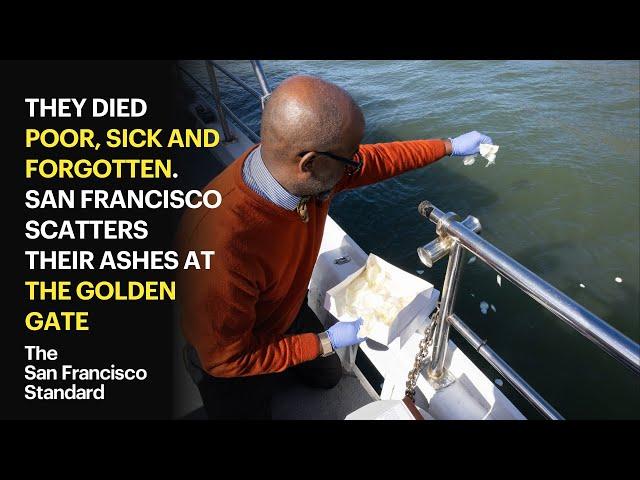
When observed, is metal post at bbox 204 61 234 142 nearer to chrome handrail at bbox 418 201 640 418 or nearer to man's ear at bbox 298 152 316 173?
man's ear at bbox 298 152 316 173

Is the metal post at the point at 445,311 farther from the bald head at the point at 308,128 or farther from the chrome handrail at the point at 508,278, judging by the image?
the bald head at the point at 308,128

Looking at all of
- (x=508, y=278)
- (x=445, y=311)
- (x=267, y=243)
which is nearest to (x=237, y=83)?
(x=267, y=243)

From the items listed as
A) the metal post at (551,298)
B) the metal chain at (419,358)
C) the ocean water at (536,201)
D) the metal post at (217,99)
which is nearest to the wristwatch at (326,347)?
the metal chain at (419,358)

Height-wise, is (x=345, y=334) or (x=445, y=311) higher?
(x=445, y=311)

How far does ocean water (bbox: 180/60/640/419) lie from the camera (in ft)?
11.2

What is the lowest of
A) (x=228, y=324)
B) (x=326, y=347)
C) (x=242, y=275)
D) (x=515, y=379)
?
(x=326, y=347)

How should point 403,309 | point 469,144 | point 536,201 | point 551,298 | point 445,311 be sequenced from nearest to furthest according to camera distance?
point 551,298 → point 445,311 → point 403,309 → point 469,144 → point 536,201

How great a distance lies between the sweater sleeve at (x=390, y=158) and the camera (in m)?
1.83

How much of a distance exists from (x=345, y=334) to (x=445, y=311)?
1.39ft

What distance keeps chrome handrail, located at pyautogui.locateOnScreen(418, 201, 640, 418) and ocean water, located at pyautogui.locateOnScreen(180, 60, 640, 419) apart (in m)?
2.17

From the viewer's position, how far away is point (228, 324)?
4.18 ft

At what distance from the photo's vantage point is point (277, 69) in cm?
1052

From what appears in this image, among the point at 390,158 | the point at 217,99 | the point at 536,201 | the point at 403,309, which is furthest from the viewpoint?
the point at 536,201

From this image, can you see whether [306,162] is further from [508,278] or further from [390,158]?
[390,158]
